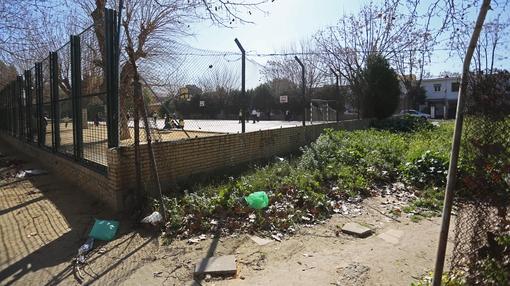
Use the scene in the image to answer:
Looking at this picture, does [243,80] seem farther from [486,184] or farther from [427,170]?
[486,184]

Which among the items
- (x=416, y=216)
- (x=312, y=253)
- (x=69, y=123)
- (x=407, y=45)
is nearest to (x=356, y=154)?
(x=416, y=216)

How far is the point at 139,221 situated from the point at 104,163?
167cm

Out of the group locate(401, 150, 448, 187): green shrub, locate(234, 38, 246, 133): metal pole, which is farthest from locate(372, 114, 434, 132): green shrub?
locate(401, 150, 448, 187): green shrub

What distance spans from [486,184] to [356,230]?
2368 millimetres

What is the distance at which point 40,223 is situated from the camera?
565cm

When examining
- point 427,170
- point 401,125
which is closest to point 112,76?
point 427,170

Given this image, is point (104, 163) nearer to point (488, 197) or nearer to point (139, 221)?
point (139, 221)

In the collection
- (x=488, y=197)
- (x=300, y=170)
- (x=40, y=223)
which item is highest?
(x=488, y=197)

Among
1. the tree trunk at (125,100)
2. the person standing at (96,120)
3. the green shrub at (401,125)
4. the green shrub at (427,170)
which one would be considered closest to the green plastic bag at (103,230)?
the tree trunk at (125,100)

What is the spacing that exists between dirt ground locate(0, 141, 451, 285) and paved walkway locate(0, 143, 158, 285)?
1cm

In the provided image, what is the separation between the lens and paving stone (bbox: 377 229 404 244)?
4532mm

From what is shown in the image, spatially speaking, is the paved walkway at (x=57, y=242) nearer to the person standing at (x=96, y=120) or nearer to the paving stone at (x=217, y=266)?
the paving stone at (x=217, y=266)

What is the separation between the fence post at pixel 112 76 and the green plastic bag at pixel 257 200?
7.36 ft

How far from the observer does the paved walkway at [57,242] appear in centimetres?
403
